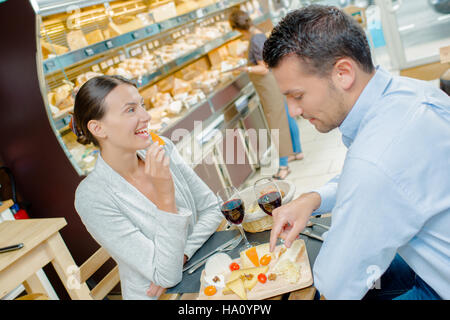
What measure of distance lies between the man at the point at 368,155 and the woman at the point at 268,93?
3.01 meters

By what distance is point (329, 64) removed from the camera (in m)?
0.95

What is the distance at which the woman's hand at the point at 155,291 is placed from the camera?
1331 mm

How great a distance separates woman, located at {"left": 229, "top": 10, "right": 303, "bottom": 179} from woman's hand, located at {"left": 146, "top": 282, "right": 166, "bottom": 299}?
2795mm

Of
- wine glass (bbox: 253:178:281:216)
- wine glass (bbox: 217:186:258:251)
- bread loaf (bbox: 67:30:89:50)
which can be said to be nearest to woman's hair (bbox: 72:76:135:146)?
wine glass (bbox: 217:186:258:251)

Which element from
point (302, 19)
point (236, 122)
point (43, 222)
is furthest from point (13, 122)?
point (302, 19)

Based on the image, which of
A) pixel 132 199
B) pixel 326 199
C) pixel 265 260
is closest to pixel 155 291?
pixel 132 199

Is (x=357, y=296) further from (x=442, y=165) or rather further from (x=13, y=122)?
(x=13, y=122)

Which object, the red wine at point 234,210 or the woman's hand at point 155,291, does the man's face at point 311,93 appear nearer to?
the red wine at point 234,210

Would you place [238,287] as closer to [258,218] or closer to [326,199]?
[258,218]

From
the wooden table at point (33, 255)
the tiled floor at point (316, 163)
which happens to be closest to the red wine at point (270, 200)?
the wooden table at point (33, 255)

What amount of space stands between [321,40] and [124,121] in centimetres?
93

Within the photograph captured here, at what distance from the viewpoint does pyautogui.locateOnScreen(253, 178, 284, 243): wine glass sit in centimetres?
118

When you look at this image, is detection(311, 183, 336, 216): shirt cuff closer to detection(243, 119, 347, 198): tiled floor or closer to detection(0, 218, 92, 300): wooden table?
detection(0, 218, 92, 300): wooden table
